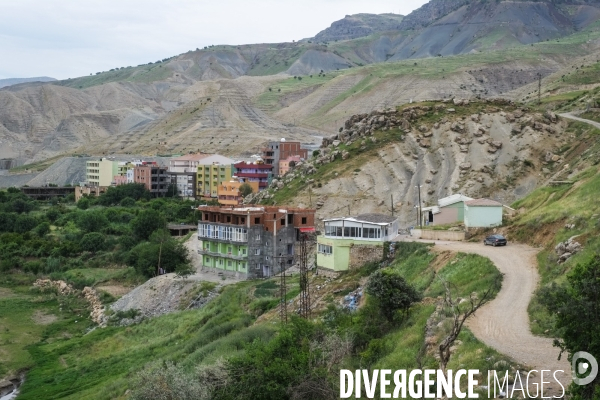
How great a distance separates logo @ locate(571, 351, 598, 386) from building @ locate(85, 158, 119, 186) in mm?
89609

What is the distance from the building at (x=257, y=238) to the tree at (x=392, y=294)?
738 inches

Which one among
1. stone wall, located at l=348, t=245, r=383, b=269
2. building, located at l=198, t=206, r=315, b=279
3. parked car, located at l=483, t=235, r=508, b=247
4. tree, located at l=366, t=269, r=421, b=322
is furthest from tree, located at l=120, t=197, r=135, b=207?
tree, located at l=366, t=269, r=421, b=322

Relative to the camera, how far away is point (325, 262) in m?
35.5

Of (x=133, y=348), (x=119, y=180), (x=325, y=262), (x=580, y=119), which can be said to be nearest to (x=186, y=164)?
(x=119, y=180)

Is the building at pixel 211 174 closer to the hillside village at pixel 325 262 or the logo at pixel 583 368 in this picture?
the hillside village at pixel 325 262

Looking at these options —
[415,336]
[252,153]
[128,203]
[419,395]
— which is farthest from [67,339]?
[252,153]

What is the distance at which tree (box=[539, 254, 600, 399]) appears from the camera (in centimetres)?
1290

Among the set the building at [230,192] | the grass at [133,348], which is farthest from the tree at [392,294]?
the building at [230,192]

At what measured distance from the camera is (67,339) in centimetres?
4041

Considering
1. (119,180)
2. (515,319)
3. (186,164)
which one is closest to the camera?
(515,319)

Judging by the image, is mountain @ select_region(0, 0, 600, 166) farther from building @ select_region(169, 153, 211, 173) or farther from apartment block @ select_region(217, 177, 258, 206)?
apartment block @ select_region(217, 177, 258, 206)

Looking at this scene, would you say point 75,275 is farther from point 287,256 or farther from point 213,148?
point 213,148

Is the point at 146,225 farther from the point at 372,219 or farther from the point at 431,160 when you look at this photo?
the point at 372,219

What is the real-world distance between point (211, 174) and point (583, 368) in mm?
74720
